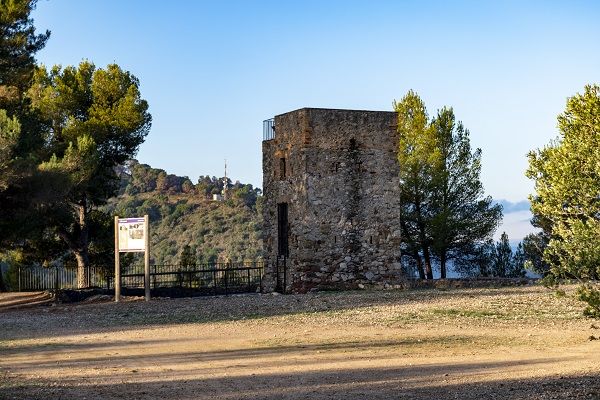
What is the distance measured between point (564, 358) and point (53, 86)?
28.9 metres

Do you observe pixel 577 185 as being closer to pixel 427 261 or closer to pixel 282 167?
pixel 282 167

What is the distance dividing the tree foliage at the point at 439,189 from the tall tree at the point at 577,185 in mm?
24289

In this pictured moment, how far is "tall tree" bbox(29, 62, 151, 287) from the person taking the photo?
112ft

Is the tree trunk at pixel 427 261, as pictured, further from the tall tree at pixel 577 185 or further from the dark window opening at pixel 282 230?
the tall tree at pixel 577 185

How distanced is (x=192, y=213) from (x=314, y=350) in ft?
224

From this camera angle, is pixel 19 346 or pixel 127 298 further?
pixel 127 298

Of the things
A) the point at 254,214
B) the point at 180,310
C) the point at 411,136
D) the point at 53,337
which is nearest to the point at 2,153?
the point at 180,310

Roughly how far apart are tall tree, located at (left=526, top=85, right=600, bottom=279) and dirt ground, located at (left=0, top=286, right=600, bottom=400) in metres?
1.11

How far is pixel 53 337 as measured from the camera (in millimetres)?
16281

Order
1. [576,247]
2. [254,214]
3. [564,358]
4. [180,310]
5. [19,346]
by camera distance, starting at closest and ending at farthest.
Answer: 1. [576,247]
2. [564,358]
3. [19,346]
4. [180,310]
5. [254,214]

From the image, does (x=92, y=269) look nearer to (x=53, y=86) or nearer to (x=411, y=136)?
(x=53, y=86)

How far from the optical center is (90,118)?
3456 cm

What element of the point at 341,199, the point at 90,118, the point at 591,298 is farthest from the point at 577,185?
the point at 90,118

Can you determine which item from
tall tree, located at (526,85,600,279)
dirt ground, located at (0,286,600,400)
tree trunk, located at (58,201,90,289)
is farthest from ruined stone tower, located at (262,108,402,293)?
tall tree, located at (526,85,600,279)
